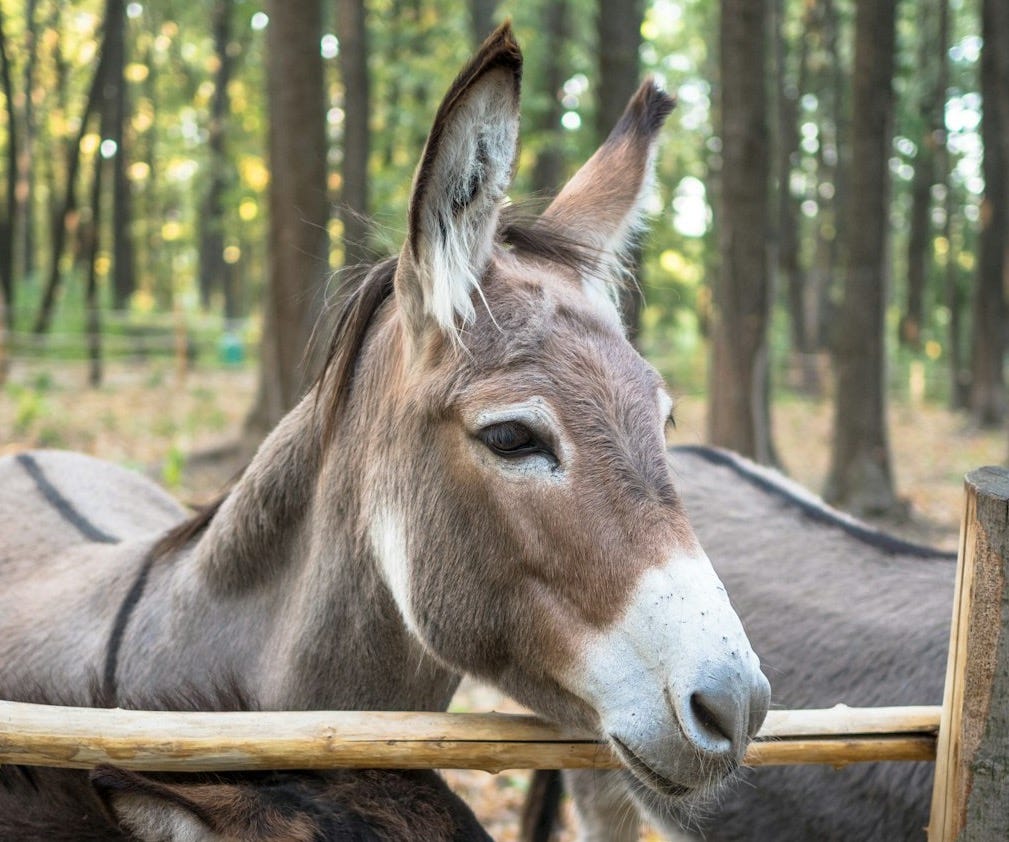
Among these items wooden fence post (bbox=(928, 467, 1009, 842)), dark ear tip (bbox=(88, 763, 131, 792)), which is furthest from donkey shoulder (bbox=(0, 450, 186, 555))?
wooden fence post (bbox=(928, 467, 1009, 842))

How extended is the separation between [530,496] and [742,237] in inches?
264

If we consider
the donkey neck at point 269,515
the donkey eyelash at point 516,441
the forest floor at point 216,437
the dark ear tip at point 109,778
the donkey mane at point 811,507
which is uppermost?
the donkey eyelash at point 516,441

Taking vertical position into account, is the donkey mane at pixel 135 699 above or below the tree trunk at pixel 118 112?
below

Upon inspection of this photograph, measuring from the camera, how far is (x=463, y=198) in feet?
7.13

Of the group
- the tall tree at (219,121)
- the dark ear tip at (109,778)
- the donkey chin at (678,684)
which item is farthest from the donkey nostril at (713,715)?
the tall tree at (219,121)

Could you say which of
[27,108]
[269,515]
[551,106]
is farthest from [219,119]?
[269,515]

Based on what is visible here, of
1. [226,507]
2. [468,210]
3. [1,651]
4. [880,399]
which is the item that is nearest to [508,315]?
[468,210]

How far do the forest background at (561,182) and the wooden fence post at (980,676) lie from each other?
132cm

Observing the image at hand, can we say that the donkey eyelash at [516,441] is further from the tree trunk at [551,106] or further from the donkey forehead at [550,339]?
the tree trunk at [551,106]

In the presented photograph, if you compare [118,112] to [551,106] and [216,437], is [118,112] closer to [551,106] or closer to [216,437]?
[216,437]

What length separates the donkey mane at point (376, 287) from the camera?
2.48 meters

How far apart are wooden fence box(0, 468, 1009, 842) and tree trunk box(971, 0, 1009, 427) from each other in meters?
13.1

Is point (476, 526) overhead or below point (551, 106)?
below

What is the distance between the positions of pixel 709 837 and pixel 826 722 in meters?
1.28
